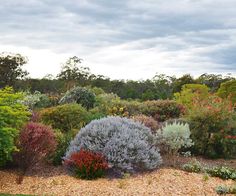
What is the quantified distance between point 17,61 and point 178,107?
17.1 m

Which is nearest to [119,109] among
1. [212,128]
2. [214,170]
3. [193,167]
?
[212,128]

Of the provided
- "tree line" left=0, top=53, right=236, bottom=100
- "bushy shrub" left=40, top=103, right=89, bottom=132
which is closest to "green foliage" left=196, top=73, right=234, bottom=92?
"tree line" left=0, top=53, right=236, bottom=100

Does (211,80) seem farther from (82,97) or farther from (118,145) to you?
(118,145)

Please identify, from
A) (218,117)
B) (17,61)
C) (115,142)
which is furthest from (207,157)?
(17,61)

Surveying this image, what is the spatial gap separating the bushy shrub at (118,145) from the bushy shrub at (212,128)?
297 centimetres

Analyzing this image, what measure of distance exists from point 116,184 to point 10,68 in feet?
76.8

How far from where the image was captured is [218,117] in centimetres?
1370

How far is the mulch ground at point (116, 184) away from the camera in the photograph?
885cm

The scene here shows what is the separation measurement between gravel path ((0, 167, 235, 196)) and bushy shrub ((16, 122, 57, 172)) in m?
0.42

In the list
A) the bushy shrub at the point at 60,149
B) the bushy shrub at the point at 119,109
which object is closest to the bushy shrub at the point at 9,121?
the bushy shrub at the point at 60,149

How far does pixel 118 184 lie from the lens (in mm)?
9352

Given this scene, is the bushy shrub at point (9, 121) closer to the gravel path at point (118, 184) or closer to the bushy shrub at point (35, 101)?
the gravel path at point (118, 184)

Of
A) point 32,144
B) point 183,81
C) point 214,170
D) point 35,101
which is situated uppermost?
point 183,81

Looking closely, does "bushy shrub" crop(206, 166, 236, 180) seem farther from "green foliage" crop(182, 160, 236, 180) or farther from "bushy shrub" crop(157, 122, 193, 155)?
A: "bushy shrub" crop(157, 122, 193, 155)
